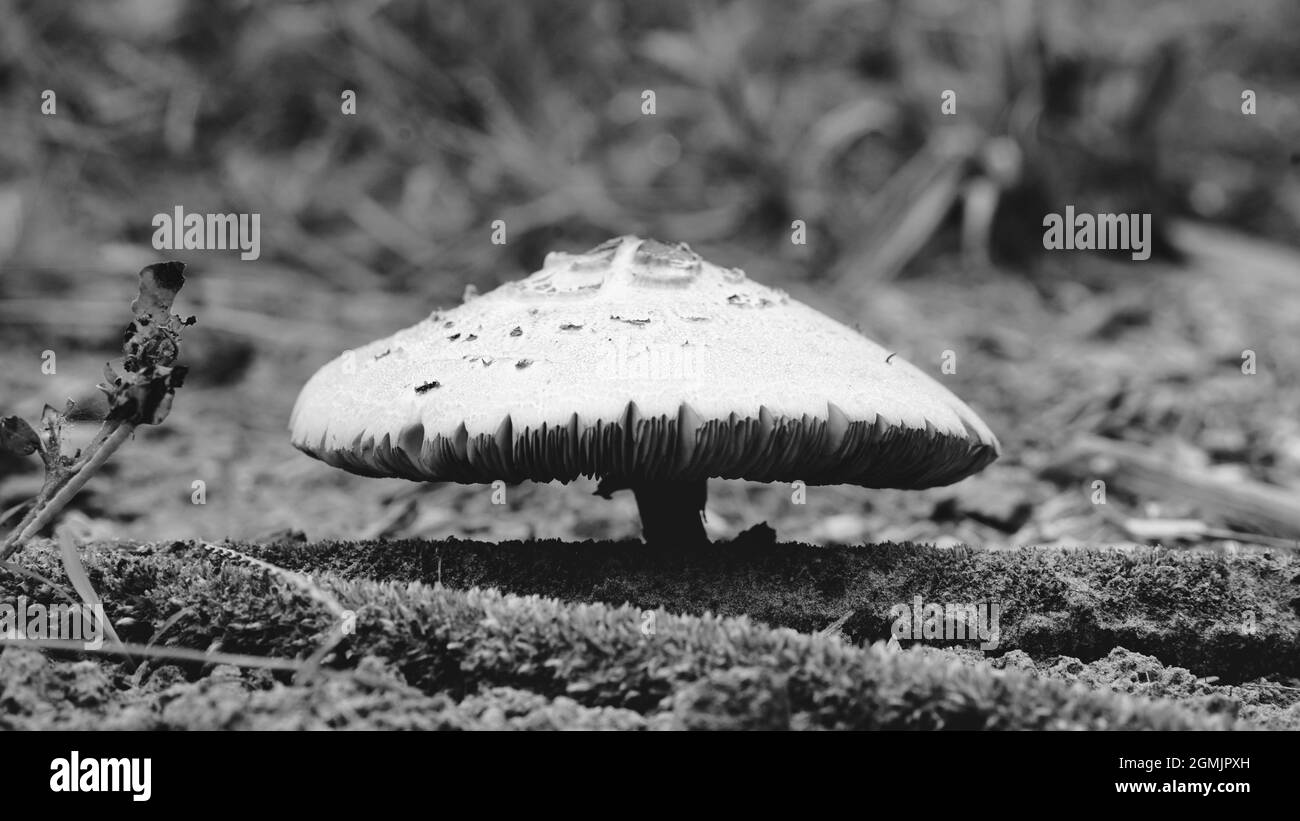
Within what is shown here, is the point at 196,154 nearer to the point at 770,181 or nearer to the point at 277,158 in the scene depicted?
the point at 277,158

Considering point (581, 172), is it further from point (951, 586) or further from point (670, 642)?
point (670, 642)

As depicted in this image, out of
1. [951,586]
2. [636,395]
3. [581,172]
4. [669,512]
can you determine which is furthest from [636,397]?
[581,172]

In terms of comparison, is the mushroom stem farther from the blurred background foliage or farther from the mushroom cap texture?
the blurred background foliage

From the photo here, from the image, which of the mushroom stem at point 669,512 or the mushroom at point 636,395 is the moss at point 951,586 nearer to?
the mushroom stem at point 669,512

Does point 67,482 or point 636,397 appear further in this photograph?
point 67,482

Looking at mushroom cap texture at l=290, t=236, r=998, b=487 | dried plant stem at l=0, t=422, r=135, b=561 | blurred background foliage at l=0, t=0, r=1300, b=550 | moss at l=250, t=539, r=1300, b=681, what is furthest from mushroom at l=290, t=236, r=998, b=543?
blurred background foliage at l=0, t=0, r=1300, b=550

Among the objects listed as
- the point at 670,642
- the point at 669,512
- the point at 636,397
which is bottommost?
the point at 670,642
